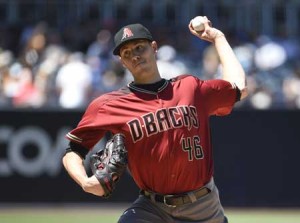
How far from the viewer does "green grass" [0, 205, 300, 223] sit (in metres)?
11.5

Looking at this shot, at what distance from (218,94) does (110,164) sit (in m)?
1.12

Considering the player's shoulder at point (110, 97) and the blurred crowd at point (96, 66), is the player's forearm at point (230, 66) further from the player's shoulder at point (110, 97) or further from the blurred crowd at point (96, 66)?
the blurred crowd at point (96, 66)

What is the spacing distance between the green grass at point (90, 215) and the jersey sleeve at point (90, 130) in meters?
5.88

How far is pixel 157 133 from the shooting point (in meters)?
5.57

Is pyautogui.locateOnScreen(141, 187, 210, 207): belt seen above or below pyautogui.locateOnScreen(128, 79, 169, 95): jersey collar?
below

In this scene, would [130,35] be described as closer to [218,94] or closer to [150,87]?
[150,87]

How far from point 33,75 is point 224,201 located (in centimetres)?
386

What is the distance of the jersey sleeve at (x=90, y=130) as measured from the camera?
5562 mm

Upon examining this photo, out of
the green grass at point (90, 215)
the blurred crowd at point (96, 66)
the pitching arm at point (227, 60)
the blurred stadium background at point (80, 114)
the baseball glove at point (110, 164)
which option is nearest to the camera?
the baseball glove at point (110, 164)

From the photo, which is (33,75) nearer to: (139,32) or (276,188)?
(276,188)

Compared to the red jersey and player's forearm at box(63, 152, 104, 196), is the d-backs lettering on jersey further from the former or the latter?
player's forearm at box(63, 152, 104, 196)

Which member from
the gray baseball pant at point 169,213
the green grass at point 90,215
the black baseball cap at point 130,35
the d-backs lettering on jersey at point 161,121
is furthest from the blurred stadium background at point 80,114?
the black baseball cap at point 130,35

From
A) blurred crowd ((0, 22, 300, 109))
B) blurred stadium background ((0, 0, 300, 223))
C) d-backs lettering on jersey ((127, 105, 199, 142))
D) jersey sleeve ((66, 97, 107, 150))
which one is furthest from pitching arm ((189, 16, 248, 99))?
blurred crowd ((0, 22, 300, 109))

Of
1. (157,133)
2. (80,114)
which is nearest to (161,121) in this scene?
(157,133)
